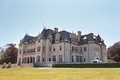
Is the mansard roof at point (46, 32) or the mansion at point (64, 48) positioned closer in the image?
the mansion at point (64, 48)

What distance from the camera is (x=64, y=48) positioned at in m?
46.0

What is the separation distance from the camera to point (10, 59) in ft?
231

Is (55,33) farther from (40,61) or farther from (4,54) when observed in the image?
(4,54)

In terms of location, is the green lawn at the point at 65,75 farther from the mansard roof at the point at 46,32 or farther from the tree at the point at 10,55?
the tree at the point at 10,55

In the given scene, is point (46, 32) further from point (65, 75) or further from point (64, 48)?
point (65, 75)

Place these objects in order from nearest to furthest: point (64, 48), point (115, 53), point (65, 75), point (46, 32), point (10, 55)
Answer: point (65, 75) < point (64, 48) < point (46, 32) < point (115, 53) < point (10, 55)

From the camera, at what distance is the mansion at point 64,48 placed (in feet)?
155

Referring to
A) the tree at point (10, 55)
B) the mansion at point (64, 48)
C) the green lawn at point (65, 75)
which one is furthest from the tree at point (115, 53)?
the green lawn at point (65, 75)

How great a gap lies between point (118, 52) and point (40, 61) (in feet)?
120

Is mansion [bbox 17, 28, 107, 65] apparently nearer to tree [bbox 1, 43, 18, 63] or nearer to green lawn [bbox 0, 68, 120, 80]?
tree [bbox 1, 43, 18, 63]

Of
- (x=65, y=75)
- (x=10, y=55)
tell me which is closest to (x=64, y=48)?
(x=65, y=75)

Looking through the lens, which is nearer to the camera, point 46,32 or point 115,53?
point 46,32

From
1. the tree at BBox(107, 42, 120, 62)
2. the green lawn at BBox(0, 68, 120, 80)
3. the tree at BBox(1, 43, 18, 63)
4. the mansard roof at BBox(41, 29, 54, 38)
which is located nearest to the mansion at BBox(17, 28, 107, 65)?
the mansard roof at BBox(41, 29, 54, 38)

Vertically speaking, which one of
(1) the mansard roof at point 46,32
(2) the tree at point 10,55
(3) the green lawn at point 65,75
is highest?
(1) the mansard roof at point 46,32
